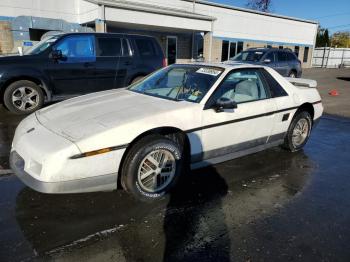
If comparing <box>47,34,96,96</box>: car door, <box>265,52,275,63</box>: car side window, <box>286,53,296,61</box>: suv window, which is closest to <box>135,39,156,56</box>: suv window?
<box>47,34,96,96</box>: car door

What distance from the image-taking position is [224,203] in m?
3.35

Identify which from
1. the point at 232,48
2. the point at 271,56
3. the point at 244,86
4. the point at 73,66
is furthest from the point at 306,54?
the point at 244,86

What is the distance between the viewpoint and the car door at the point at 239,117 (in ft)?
12.1

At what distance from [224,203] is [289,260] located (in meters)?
0.99

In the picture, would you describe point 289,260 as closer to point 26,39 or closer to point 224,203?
point 224,203

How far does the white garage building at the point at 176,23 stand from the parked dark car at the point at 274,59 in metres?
6.36

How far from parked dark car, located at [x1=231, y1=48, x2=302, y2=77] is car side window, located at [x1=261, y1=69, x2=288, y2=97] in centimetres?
851

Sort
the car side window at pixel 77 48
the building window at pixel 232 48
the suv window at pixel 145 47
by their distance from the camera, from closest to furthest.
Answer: the car side window at pixel 77 48
the suv window at pixel 145 47
the building window at pixel 232 48


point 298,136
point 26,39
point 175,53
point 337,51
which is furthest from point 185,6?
point 337,51

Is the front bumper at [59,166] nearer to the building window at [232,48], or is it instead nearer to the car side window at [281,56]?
the car side window at [281,56]

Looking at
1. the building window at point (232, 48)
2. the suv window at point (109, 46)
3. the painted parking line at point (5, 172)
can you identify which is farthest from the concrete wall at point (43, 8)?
the painted parking line at point (5, 172)

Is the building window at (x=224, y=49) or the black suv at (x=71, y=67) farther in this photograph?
the building window at (x=224, y=49)

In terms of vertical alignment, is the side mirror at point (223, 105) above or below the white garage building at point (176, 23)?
below

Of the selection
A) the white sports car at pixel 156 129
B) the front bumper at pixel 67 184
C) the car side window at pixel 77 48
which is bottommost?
the front bumper at pixel 67 184
